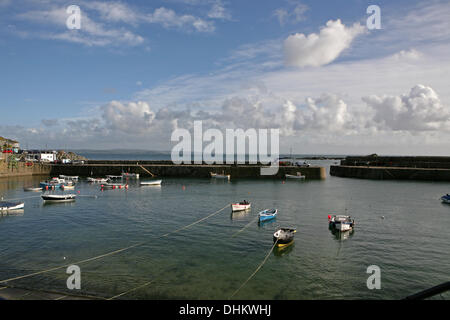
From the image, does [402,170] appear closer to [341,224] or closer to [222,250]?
[341,224]

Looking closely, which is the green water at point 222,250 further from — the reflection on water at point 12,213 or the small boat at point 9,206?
the small boat at point 9,206

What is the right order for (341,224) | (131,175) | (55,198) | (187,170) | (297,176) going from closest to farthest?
(341,224) < (55,198) < (297,176) < (131,175) < (187,170)

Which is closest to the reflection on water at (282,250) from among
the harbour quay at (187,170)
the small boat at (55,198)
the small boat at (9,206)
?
the small boat at (9,206)

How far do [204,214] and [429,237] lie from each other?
2569cm

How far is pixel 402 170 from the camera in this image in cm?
8769

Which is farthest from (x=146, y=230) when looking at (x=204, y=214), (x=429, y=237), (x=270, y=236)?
(x=429, y=237)

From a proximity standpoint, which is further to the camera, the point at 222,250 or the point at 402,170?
the point at 402,170

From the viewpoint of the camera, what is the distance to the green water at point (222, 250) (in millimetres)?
18453

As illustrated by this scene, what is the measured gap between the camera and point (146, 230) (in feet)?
104

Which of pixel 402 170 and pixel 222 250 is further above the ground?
pixel 402 170

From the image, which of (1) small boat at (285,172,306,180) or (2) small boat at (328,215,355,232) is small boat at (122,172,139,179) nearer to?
(1) small boat at (285,172,306,180)

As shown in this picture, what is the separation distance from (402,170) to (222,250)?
3236 inches

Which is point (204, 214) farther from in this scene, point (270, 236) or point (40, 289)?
point (40, 289)

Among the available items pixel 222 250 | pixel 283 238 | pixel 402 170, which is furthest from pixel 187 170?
pixel 222 250
